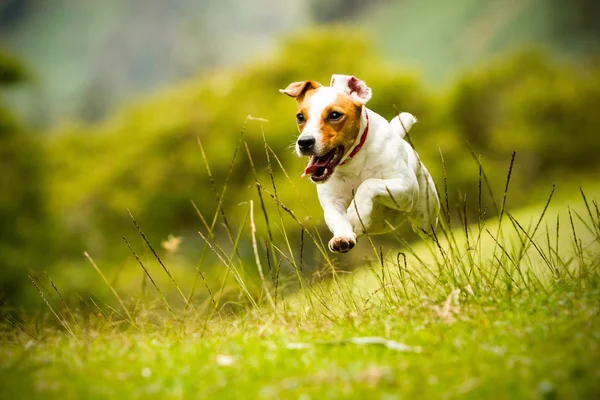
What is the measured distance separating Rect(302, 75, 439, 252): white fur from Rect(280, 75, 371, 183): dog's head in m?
0.01

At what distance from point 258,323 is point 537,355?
1.92 m

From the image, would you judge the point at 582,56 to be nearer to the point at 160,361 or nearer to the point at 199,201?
the point at 199,201

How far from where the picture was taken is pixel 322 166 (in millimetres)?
4156

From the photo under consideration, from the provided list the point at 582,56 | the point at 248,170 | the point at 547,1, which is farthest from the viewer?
the point at 547,1

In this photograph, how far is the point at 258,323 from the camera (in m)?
4.11

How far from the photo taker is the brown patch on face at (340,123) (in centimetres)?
413

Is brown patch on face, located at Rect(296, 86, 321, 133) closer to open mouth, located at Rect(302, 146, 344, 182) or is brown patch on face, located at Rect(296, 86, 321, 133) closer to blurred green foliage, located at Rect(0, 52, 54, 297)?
open mouth, located at Rect(302, 146, 344, 182)

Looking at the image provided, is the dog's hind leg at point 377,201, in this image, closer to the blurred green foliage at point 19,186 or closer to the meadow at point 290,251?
the meadow at point 290,251

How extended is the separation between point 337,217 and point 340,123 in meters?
0.66

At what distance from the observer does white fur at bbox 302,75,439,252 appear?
4.22m

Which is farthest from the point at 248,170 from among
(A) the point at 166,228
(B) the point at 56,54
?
(B) the point at 56,54

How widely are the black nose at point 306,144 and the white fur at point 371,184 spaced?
0.05 meters

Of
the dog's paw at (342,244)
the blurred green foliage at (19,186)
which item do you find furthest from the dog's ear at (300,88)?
the blurred green foliage at (19,186)

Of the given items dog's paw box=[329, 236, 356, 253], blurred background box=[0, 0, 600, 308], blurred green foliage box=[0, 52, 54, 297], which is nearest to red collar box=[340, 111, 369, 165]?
dog's paw box=[329, 236, 356, 253]
